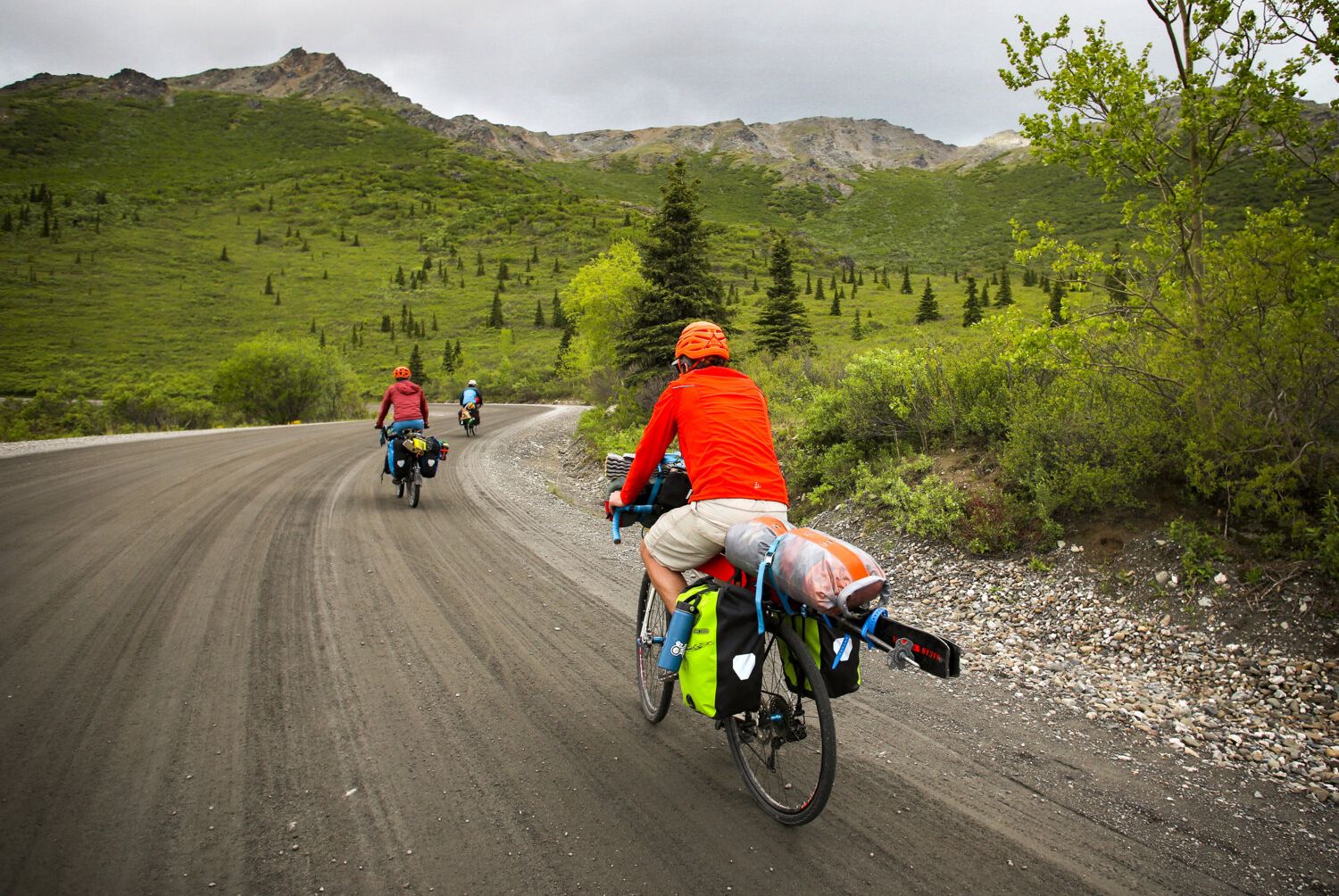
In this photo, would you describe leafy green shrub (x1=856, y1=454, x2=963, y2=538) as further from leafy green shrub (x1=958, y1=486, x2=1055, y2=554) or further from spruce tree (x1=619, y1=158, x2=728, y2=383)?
spruce tree (x1=619, y1=158, x2=728, y2=383)

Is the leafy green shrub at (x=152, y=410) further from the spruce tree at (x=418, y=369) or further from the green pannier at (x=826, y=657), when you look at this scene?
the spruce tree at (x=418, y=369)

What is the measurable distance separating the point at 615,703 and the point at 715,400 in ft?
6.94

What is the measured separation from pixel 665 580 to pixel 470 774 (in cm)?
141

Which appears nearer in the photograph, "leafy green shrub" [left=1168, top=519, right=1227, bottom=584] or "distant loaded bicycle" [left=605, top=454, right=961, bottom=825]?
"distant loaded bicycle" [left=605, top=454, right=961, bottom=825]

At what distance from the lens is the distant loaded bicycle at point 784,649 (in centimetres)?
251

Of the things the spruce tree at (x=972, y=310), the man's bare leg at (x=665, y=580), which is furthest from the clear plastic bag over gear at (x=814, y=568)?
the spruce tree at (x=972, y=310)

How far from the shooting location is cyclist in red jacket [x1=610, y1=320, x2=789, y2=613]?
325cm

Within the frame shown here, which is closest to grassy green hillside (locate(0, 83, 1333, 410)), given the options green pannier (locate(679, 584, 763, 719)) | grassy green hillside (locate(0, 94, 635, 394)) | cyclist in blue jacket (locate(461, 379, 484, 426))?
grassy green hillside (locate(0, 94, 635, 394))

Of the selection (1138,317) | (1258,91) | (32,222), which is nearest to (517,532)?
(1138,317)

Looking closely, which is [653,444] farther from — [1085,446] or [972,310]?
[972,310]

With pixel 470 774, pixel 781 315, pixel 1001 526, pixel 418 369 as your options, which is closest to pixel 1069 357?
pixel 1001 526

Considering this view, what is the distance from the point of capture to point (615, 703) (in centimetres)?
414

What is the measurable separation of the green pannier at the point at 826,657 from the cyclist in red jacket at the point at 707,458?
22.3 inches

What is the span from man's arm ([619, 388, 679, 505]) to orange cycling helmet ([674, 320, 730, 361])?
0.24 meters
